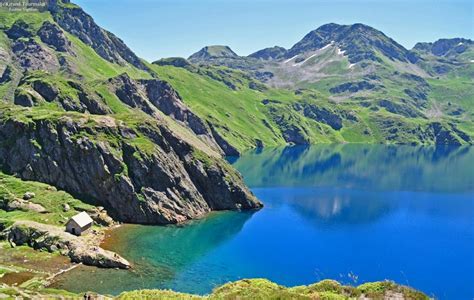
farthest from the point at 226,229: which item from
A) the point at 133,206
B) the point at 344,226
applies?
the point at 344,226

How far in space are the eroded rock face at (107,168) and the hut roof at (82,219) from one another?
51.0ft

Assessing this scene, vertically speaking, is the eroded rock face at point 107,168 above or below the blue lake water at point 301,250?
above

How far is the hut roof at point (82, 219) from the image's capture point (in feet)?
390

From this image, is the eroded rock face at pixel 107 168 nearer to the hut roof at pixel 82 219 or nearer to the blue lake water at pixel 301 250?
the blue lake water at pixel 301 250

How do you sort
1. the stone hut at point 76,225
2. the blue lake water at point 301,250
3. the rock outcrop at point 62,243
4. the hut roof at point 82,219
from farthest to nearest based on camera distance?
the hut roof at point 82,219 < the stone hut at point 76,225 < the rock outcrop at point 62,243 < the blue lake water at point 301,250

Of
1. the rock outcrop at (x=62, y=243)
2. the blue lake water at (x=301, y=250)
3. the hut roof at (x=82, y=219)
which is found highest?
the hut roof at (x=82, y=219)

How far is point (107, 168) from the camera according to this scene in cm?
14625

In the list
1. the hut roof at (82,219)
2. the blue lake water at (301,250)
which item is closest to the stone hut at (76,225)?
the hut roof at (82,219)

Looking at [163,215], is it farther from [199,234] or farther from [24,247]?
[24,247]

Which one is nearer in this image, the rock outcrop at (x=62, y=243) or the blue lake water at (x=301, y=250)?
the blue lake water at (x=301, y=250)

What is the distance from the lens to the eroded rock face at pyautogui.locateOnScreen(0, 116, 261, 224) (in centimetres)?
14275

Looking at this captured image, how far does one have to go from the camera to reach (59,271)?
94875 mm

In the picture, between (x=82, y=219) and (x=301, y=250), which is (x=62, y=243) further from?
(x=301, y=250)

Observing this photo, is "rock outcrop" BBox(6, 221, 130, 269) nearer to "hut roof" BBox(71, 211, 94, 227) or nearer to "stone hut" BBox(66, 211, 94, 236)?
"stone hut" BBox(66, 211, 94, 236)
